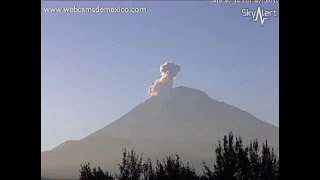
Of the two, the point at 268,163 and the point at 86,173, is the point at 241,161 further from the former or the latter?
the point at 86,173

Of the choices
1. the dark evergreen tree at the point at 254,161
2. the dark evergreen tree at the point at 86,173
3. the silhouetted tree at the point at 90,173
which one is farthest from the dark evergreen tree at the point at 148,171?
the dark evergreen tree at the point at 254,161

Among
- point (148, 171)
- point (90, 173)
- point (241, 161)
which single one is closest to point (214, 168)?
point (241, 161)

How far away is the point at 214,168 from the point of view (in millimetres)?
4996

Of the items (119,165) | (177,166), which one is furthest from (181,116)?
(119,165)

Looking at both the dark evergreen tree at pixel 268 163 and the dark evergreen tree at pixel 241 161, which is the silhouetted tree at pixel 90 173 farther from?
the dark evergreen tree at pixel 268 163

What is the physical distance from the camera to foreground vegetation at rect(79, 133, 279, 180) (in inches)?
194

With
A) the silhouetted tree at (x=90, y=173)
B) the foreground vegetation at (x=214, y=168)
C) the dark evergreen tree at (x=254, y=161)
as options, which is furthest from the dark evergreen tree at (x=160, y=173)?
the dark evergreen tree at (x=254, y=161)

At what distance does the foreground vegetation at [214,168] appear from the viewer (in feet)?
16.1

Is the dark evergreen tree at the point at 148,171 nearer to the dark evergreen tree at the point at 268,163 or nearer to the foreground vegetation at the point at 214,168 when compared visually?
the foreground vegetation at the point at 214,168

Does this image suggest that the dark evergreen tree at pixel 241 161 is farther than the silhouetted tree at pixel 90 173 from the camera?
Yes
